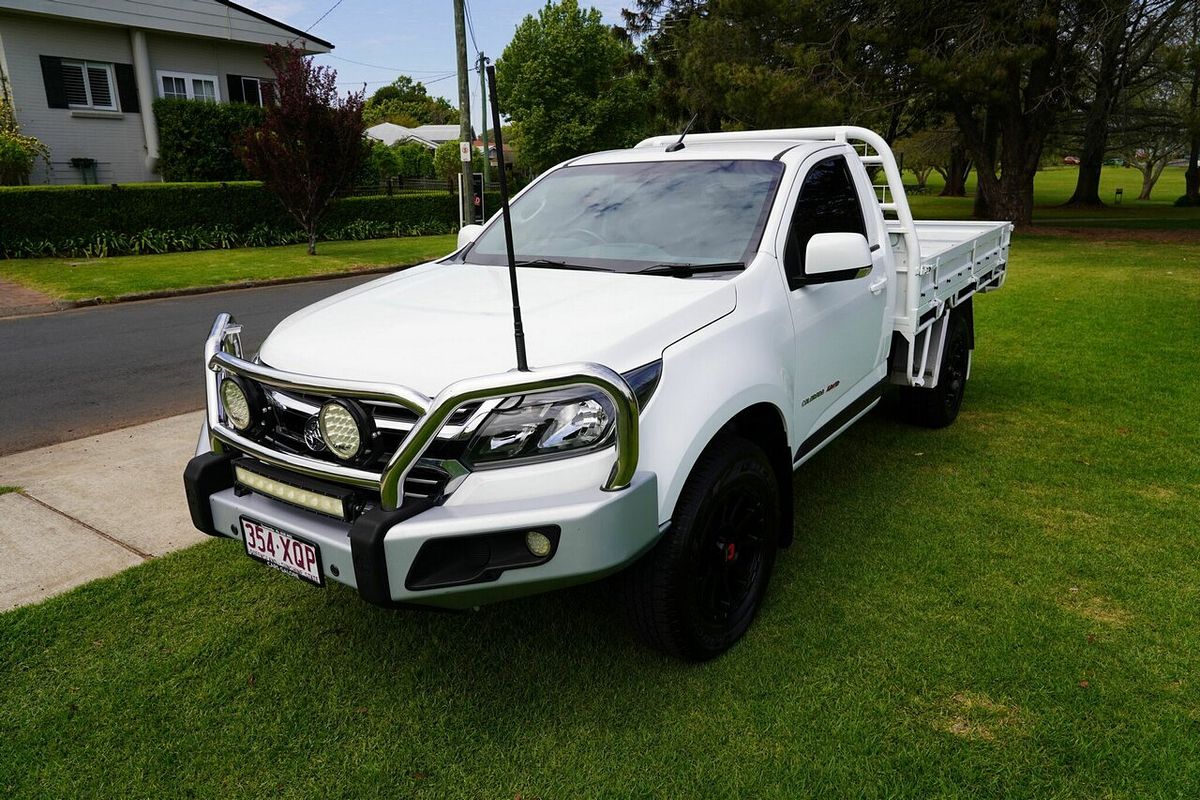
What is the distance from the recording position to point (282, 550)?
279cm

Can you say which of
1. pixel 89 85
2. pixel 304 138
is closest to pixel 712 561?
pixel 304 138

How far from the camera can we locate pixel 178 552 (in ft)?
13.4

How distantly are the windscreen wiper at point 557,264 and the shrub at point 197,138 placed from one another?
2181 centimetres

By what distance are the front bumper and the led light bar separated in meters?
0.09

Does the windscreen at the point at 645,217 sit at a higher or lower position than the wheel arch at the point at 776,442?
higher

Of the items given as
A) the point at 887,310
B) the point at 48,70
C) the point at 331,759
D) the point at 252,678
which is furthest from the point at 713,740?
the point at 48,70

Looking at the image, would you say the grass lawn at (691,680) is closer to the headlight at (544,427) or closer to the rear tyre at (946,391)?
the headlight at (544,427)

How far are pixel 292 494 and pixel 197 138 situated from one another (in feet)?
78.2

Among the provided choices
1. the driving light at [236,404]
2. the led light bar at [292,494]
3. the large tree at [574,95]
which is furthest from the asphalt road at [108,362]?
the large tree at [574,95]

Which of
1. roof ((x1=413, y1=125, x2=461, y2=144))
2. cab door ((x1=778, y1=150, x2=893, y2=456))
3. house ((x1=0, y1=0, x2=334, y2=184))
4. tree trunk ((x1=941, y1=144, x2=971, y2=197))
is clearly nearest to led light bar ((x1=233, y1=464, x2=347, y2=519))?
cab door ((x1=778, y1=150, x2=893, y2=456))

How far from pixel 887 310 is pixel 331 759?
343 centimetres

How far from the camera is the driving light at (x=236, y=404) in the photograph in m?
2.94

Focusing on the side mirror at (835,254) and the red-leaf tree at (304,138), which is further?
the red-leaf tree at (304,138)

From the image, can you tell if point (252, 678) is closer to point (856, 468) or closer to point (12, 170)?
point (856, 468)
